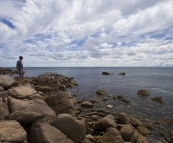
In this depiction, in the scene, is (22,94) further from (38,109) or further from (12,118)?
(12,118)

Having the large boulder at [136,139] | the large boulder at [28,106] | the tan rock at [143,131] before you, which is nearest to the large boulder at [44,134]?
the large boulder at [28,106]

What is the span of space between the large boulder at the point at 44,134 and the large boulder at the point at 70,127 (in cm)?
62

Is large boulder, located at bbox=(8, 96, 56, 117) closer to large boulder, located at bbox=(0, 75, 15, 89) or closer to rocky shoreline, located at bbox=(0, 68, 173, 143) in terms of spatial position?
rocky shoreline, located at bbox=(0, 68, 173, 143)

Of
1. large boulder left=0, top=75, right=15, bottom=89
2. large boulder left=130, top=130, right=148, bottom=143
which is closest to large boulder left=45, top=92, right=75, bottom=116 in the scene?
large boulder left=0, top=75, right=15, bottom=89

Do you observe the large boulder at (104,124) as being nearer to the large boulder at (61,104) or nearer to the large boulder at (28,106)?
the large boulder at (61,104)

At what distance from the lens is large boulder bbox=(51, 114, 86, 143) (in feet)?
27.0

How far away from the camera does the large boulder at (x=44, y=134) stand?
6.88m

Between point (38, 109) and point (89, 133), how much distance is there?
13.1 feet

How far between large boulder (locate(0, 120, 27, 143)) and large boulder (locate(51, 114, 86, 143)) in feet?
7.52

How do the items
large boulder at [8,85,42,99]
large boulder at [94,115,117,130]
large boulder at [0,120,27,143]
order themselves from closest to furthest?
1. large boulder at [0,120,27,143]
2. large boulder at [8,85,42,99]
3. large boulder at [94,115,117,130]

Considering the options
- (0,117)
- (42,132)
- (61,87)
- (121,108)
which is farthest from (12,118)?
(61,87)

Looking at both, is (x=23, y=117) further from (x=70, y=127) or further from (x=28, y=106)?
(x=70, y=127)

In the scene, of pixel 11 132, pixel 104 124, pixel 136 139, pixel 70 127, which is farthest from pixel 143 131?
pixel 11 132

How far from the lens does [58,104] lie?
12.4 meters
